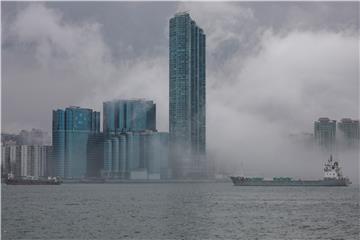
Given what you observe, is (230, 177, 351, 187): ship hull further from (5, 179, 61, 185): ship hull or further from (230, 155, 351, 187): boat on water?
(5, 179, 61, 185): ship hull

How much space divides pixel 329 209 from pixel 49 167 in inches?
5543

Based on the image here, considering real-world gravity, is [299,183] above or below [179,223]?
below

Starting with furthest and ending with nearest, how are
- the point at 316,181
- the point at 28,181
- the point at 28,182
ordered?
1. the point at 28,181
2. the point at 28,182
3. the point at 316,181

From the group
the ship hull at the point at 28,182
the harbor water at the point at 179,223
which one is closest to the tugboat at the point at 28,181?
the ship hull at the point at 28,182

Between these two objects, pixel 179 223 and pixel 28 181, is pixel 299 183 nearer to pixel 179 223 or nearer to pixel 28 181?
pixel 28 181

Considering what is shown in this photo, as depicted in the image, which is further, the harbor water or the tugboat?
the tugboat

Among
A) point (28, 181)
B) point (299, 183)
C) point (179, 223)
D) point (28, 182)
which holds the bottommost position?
point (28, 182)

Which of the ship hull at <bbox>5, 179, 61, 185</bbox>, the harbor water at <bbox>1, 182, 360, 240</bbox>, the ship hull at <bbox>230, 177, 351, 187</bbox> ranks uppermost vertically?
the harbor water at <bbox>1, 182, 360, 240</bbox>

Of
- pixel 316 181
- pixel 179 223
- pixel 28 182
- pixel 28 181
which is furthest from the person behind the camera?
pixel 28 181

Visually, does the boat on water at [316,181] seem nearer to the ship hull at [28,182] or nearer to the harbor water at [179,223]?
the ship hull at [28,182]

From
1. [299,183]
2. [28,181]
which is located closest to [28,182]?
[28,181]

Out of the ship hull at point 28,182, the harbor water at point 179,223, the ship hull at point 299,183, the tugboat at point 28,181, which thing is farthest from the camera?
the tugboat at point 28,181

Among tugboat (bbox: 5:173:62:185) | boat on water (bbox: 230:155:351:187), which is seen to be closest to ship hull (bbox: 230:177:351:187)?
boat on water (bbox: 230:155:351:187)

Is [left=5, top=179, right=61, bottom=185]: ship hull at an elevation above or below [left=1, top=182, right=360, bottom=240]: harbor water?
below
